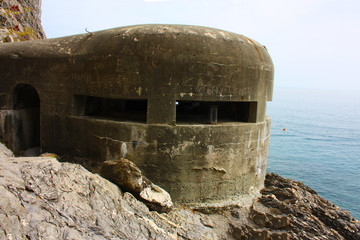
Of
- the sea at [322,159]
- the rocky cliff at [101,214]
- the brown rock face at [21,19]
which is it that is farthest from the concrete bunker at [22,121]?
the sea at [322,159]

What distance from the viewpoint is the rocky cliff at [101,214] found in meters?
2.61

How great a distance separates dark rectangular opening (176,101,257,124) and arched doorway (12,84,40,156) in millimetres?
3418

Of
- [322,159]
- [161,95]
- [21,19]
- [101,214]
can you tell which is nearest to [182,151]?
[161,95]

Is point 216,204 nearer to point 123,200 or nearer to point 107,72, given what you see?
point 123,200

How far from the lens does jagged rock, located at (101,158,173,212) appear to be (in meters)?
4.29

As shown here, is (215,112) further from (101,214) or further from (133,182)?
(101,214)

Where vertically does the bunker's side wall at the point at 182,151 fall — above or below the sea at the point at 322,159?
above

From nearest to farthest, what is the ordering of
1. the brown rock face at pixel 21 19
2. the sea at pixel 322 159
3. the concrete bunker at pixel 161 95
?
1. the concrete bunker at pixel 161 95
2. the brown rock face at pixel 21 19
3. the sea at pixel 322 159

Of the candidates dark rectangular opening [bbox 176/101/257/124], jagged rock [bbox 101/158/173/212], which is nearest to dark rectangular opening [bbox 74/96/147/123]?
dark rectangular opening [bbox 176/101/257/124]

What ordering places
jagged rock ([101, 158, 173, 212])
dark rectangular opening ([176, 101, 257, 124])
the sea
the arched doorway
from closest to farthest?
jagged rock ([101, 158, 173, 212]) < dark rectangular opening ([176, 101, 257, 124]) < the arched doorway < the sea

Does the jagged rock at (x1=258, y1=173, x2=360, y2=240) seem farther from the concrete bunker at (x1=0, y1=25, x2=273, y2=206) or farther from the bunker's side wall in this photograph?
the bunker's side wall

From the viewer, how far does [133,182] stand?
429cm

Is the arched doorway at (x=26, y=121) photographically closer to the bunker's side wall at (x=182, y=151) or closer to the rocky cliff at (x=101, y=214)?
the bunker's side wall at (x=182, y=151)

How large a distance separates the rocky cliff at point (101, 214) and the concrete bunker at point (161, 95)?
1.53 feet
